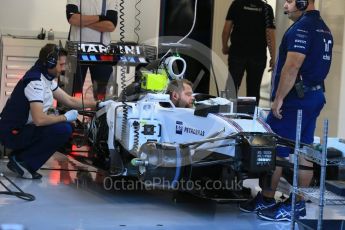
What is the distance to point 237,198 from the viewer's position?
4.70 metres

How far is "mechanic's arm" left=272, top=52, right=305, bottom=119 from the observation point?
15.3 ft

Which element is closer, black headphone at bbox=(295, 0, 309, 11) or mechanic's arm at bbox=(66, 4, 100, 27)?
black headphone at bbox=(295, 0, 309, 11)

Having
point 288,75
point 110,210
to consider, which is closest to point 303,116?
point 288,75

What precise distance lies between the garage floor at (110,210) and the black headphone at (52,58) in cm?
94

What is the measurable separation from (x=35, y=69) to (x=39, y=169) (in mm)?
1027

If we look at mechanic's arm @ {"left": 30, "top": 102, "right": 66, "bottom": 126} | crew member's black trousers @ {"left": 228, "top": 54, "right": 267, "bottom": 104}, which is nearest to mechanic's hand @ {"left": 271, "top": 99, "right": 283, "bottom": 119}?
mechanic's arm @ {"left": 30, "top": 102, "right": 66, "bottom": 126}

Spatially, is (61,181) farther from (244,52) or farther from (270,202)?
(244,52)

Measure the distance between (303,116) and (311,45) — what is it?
473mm

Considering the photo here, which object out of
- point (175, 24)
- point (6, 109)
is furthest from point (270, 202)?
point (175, 24)

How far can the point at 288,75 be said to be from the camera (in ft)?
15.4

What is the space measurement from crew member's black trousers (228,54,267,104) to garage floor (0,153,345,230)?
200 centimetres

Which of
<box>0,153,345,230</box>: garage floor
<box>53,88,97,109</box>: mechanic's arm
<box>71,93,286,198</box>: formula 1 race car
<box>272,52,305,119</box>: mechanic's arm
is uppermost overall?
<box>272,52,305,119</box>: mechanic's arm

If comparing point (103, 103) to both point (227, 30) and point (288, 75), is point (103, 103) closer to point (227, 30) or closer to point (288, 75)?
point (288, 75)

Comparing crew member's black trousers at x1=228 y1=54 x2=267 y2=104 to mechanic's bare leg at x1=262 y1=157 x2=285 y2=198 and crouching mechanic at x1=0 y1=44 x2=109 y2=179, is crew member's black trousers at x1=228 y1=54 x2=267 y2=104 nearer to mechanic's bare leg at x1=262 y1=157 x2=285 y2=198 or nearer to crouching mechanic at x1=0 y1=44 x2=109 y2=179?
crouching mechanic at x1=0 y1=44 x2=109 y2=179
